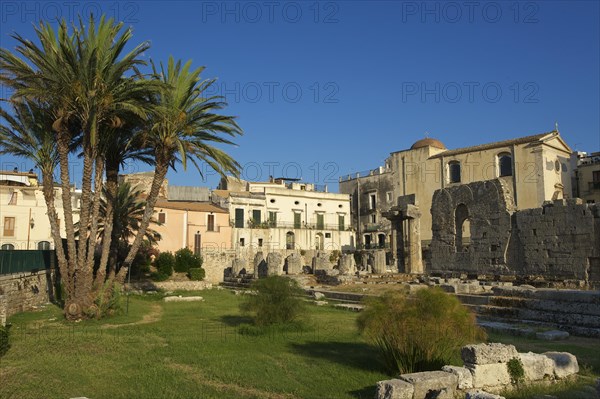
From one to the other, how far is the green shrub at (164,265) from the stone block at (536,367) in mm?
27383

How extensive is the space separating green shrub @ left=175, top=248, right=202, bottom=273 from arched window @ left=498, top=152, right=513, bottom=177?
27169 millimetres

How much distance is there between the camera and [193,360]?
9453 millimetres

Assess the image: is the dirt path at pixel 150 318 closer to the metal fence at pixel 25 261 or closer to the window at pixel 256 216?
the metal fence at pixel 25 261

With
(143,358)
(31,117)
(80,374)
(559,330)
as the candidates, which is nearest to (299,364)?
(143,358)

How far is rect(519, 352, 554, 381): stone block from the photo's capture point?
7.50 metres

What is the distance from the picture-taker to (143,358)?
9766 mm

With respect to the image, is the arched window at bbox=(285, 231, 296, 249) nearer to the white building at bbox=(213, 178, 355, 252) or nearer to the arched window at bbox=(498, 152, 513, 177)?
the white building at bbox=(213, 178, 355, 252)

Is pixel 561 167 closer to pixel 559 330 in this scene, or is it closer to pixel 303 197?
pixel 303 197

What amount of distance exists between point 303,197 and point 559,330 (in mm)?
38820

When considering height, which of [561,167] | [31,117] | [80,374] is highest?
[561,167]

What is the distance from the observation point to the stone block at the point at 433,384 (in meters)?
6.52

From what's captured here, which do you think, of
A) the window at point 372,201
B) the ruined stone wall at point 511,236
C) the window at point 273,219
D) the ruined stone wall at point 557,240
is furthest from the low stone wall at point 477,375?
the window at point 372,201

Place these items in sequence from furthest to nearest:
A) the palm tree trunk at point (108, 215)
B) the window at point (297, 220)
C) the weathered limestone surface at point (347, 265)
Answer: the window at point (297, 220), the weathered limestone surface at point (347, 265), the palm tree trunk at point (108, 215)

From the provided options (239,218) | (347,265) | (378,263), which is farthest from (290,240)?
(378,263)
